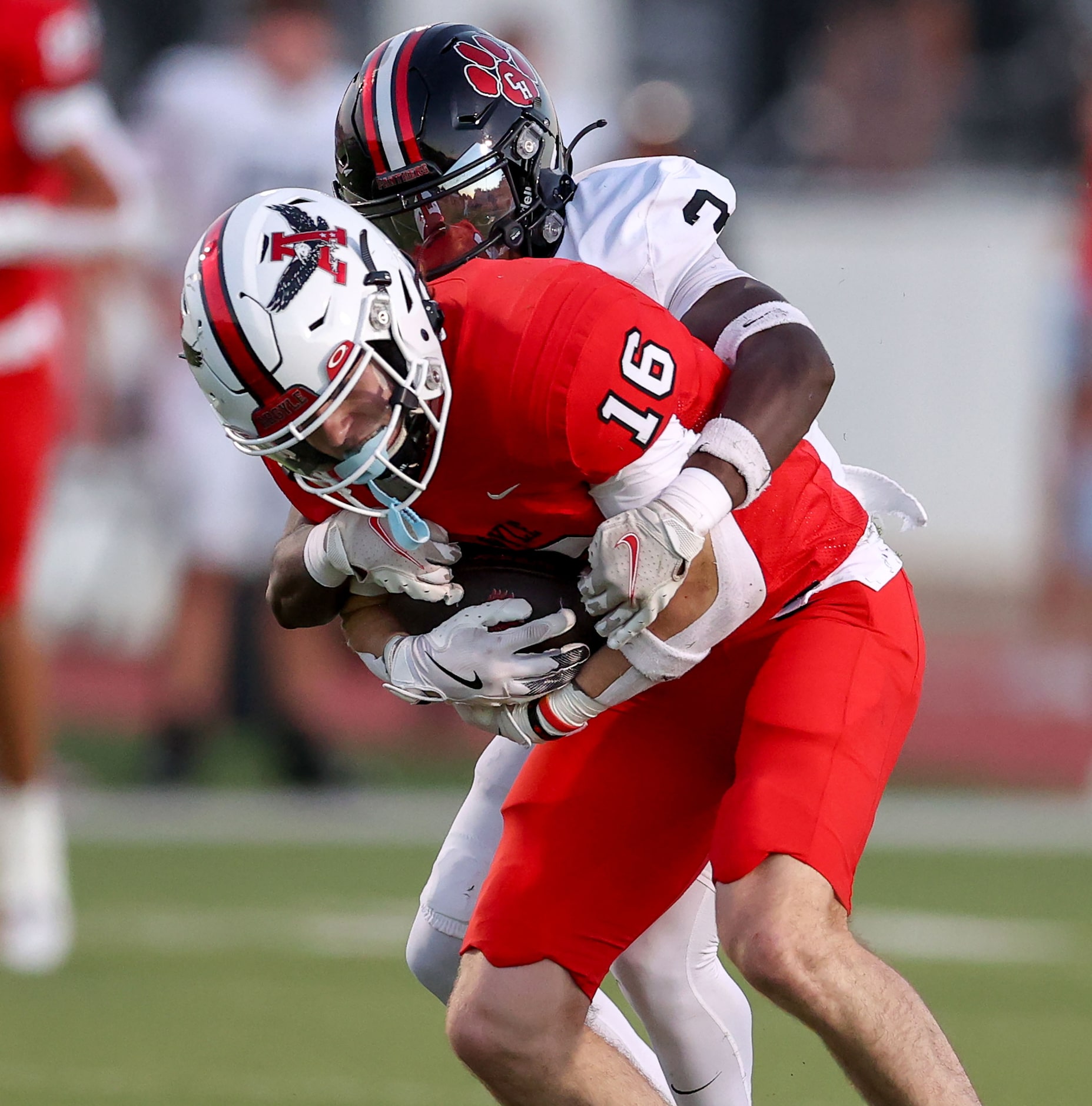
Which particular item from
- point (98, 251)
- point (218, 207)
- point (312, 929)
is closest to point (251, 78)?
point (218, 207)

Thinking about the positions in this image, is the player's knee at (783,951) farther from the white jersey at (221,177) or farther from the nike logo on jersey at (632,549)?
the white jersey at (221,177)

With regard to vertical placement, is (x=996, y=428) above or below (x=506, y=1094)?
above

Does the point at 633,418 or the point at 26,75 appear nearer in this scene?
the point at 633,418

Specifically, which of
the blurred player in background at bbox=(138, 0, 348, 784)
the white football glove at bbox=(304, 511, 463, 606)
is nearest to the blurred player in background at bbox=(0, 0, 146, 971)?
the blurred player in background at bbox=(138, 0, 348, 784)

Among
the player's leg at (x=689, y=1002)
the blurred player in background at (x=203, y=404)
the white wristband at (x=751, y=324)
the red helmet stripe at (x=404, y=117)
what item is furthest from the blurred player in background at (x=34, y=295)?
the white wristband at (x=751, y=324)

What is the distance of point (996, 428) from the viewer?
1078 cm

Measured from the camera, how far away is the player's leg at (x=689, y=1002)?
351 centimetres

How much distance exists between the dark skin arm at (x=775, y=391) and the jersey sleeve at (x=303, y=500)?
1.87 ft

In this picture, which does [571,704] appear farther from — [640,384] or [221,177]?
[221,177]

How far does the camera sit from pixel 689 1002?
3.51 m

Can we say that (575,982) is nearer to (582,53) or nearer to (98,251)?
(98,251)

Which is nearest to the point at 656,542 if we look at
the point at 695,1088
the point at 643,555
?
the point at 643,555

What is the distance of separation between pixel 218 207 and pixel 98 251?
6.67 feet

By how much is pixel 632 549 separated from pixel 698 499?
110 mm
